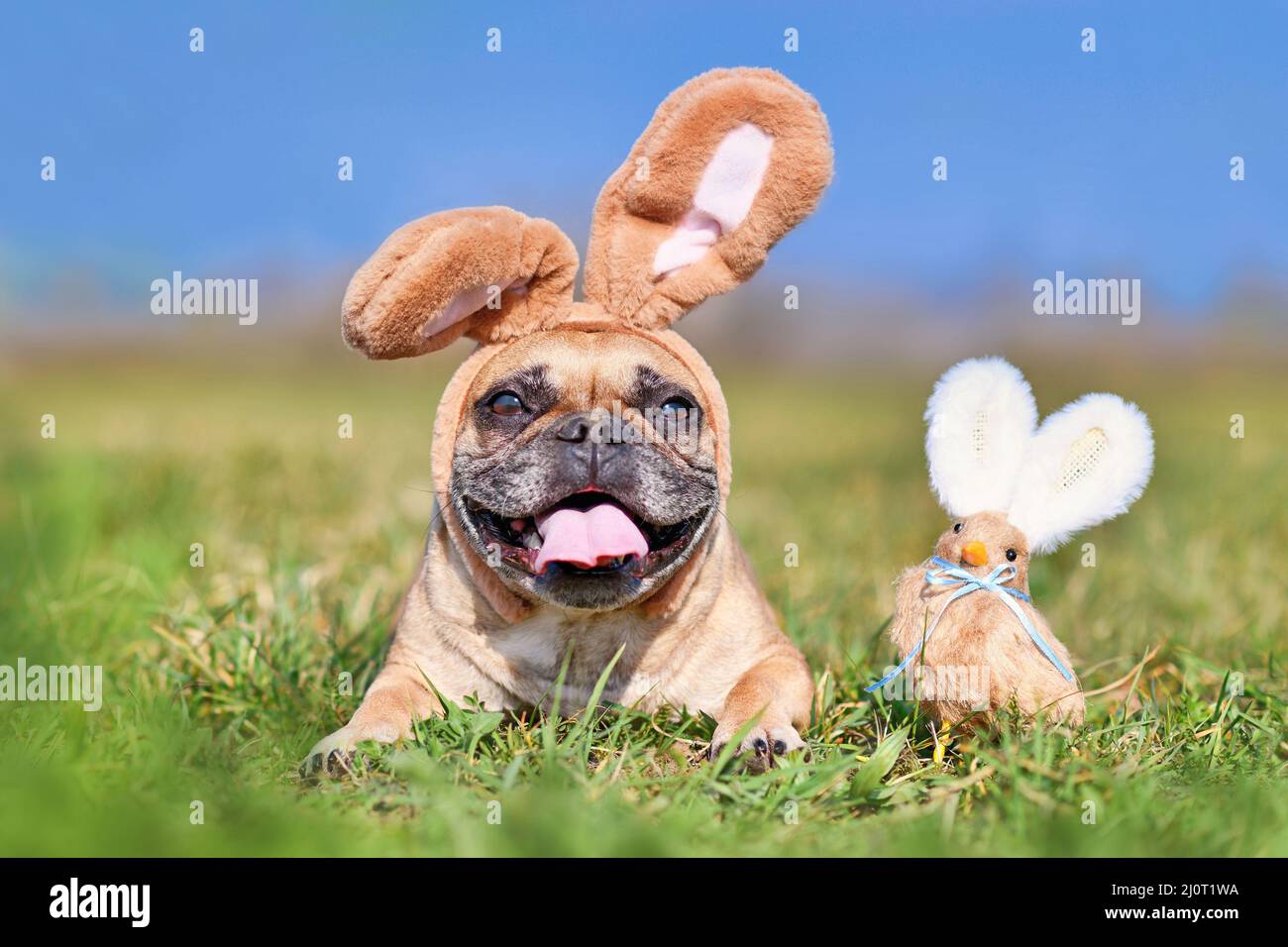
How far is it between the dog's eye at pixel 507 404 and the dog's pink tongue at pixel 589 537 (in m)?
0.36

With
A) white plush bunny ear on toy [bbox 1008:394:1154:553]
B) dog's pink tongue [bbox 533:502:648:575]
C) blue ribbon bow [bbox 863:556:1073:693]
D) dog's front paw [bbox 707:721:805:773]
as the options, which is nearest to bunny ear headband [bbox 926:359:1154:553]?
white plush bunny ear on toy [bbox 1008:394:1154:553]

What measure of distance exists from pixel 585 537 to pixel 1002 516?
3.85 ft

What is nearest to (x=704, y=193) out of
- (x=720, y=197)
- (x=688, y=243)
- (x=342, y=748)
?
(x=720, y=197)

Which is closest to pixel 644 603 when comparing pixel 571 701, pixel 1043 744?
pixel 571 701

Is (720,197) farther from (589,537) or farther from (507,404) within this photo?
(589,537)

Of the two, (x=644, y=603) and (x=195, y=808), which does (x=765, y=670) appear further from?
(x=195, y=808)

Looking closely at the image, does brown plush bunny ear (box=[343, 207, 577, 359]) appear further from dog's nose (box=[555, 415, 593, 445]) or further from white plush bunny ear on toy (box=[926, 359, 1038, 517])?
white plush bunny ear on toy (box=[926, 359, 1038, 517])

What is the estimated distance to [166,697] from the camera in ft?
12.1

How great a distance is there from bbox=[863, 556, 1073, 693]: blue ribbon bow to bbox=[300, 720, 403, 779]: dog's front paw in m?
1.34

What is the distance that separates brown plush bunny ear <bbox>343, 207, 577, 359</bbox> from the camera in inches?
128

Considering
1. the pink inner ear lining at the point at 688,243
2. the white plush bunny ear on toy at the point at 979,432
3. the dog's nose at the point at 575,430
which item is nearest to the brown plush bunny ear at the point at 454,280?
the pink inner ear lining at the point at 688,243

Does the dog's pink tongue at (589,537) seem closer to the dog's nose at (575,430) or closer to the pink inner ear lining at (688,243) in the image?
the dog's nose at (575,430)

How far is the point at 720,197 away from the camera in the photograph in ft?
11.8
